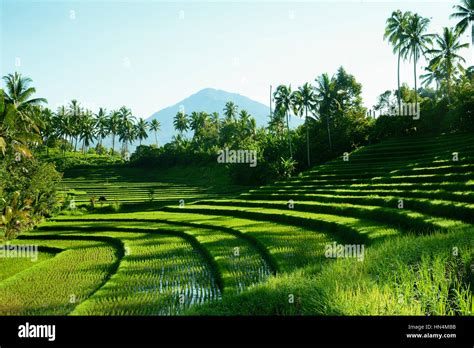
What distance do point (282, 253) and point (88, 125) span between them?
8039 cm

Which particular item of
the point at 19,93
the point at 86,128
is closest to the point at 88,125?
the point at 86,128

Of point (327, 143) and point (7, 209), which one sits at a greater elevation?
point (327, 143)

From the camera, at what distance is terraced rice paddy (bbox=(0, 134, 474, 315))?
Result: 27.2ft

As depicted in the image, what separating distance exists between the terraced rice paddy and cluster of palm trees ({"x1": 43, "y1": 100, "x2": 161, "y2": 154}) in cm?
5670

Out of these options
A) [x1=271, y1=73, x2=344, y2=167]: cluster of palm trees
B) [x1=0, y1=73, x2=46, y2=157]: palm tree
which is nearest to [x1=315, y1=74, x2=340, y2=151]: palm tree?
[x1=271, y1=73, x2=344, y2=167]: cluster of palm trees

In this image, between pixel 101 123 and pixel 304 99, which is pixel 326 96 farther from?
pixel 101 123

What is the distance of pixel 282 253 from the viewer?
48.3 feet

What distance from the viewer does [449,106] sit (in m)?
41.3

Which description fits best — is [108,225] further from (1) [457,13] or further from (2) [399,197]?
(1) [457,13]

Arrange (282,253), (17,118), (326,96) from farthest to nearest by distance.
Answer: (326,96), (17,118), (282,253)

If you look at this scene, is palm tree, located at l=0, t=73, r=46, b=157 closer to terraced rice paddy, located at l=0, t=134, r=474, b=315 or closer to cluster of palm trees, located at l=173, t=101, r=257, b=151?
Result: terraced rice paddy, located at l=0, t=134, r=474, b=315
